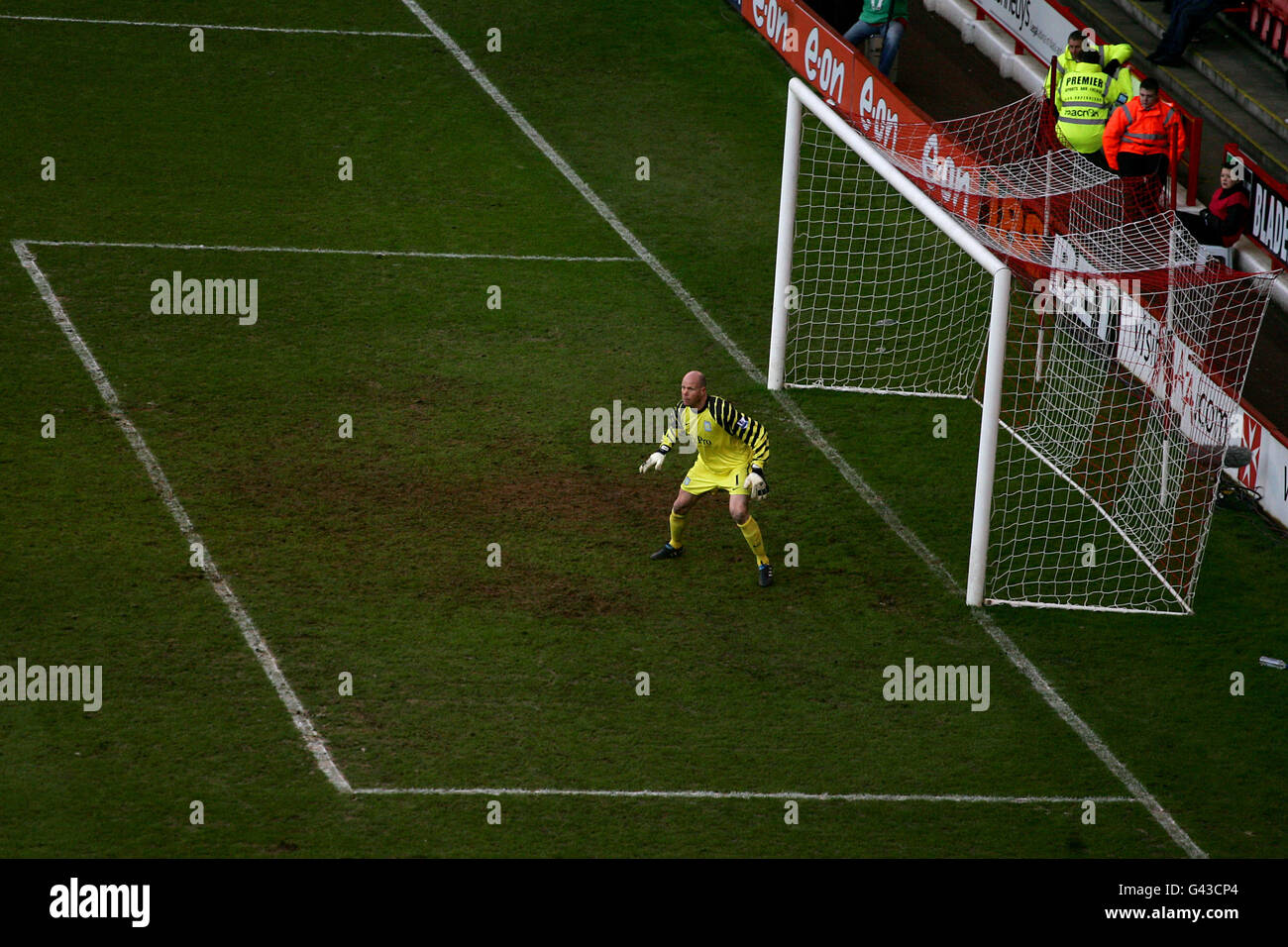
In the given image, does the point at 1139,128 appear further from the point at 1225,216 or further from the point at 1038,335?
the point at 1038,335

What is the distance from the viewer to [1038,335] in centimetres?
1667

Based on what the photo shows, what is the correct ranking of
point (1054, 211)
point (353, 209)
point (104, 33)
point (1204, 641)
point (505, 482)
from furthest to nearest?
1. point (104, 33)
2. point (353, 209)
3. point (1054, 211)
4. point (505, 482)
5. point (1204, 641)

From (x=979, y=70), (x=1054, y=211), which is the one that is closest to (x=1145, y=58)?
(x=979, y=70)

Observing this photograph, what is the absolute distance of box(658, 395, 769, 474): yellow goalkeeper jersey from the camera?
44.0 ft

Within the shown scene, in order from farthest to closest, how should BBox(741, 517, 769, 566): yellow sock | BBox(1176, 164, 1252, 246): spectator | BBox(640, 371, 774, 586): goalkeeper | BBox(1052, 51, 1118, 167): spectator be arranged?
BBox(1052, 51, 1118, 167): spectator
BBox(1176, 164, 1252, 246): spectator
BBox(741, 517, 769, 566): yellow sock
BBox(640, 371, 774, 586): goalkeeper

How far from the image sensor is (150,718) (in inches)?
460

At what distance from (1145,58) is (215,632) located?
16.1m

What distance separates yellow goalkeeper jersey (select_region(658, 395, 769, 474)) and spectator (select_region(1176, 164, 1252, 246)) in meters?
7.40

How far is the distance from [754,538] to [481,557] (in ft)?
7.07

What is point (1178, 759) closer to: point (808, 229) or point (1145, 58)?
point (808, 229)

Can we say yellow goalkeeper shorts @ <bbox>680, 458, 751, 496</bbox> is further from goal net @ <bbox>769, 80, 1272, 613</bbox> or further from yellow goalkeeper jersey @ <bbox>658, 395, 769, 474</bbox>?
goal net @ <bbox>769, 80, 1272, 613</bbox>

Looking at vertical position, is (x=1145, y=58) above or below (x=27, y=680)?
above

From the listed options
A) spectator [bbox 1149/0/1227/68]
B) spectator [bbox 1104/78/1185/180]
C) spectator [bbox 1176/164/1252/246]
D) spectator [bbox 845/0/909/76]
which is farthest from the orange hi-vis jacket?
spectator [bbox 1149/0/1227/68]

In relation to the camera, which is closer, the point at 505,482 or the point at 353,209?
the point at 505,482
